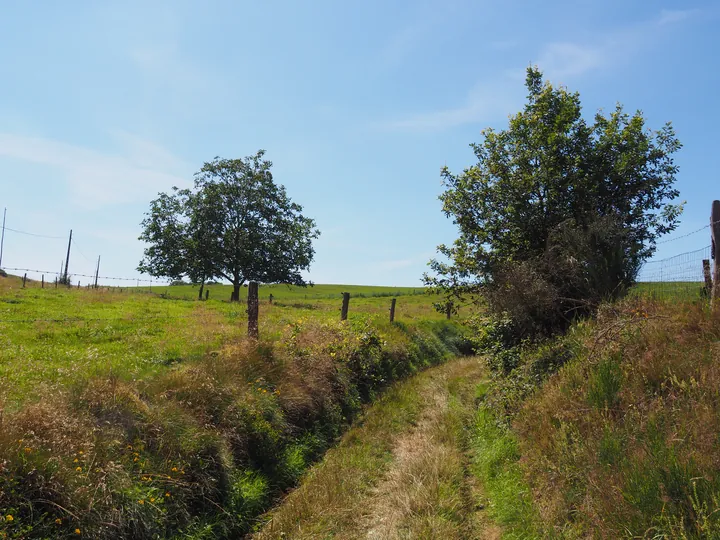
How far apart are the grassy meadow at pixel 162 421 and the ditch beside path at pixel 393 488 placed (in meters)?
0.56

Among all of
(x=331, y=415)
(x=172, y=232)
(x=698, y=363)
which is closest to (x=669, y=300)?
(x=698, y=363)

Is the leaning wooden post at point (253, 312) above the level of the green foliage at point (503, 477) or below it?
above

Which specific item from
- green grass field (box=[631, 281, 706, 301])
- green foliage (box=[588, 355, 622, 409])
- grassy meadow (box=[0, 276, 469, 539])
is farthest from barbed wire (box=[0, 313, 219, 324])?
green grass field (box=[631, 281, 706, 301])

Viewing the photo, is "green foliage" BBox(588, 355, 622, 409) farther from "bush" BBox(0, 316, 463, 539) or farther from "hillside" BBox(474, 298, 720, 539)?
"bush" BBox(0, 316, 463, 539)

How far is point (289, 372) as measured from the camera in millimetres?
9773

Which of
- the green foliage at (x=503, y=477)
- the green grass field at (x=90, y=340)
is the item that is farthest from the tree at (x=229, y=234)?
the green foliage at (x=503, y=477)

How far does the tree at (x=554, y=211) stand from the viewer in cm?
1043

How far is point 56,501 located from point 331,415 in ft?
19.7

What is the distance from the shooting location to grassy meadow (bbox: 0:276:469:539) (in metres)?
4.72

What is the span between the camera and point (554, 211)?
510 inches

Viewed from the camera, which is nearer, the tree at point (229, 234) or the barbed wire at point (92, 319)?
the barbed wire at point (92, 319)

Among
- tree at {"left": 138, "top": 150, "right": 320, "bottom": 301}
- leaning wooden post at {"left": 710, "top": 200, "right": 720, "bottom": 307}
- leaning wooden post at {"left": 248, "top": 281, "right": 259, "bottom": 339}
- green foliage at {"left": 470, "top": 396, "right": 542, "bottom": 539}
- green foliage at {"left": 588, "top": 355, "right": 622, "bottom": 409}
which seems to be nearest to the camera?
green foliage at {"left": 470, "top": 396, "right": 542, "bottom": 539}

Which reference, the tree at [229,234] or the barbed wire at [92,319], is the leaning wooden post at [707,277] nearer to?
the barbed wire at [92,319]

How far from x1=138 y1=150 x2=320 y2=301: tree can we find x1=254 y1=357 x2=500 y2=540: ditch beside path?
111 feet
